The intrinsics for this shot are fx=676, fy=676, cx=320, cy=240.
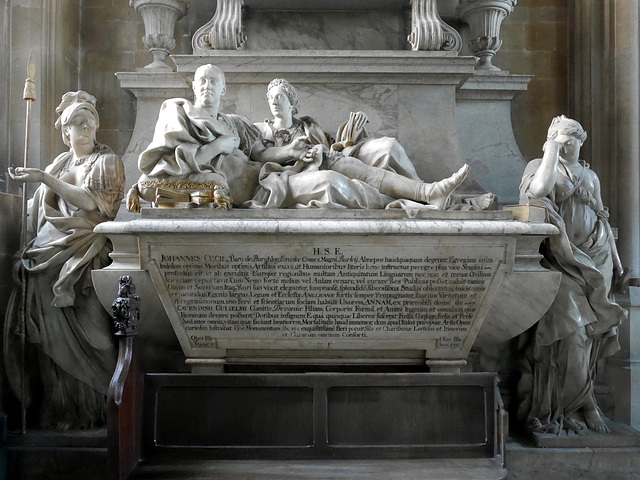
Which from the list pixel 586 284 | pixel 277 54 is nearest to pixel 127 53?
pixel 277 54

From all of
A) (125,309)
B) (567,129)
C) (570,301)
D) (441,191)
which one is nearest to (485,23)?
(567,129)

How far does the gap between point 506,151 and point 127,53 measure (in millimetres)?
3459

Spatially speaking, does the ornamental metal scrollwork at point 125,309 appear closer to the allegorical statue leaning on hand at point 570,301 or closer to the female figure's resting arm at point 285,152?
the female figure's resting arm at point 285,152

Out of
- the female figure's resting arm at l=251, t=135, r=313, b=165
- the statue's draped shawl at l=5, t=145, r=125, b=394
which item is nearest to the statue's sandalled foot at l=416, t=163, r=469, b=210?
the female figure's resting arm at l=251, t=135, r=313, b=165

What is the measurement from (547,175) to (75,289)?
3.09 m

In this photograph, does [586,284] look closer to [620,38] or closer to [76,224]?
[620,38]

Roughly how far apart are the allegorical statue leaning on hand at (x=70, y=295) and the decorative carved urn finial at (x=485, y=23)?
3047mm

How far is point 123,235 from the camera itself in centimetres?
404

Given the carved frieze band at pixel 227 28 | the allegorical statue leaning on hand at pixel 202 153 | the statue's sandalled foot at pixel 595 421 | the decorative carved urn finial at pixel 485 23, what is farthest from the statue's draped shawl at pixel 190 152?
the statue's sandalled foot at pixel 595 421

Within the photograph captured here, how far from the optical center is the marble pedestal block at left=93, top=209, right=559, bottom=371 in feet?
12.8

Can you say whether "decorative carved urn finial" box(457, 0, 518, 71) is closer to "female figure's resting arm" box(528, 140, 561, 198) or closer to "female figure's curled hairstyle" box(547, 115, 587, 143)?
"female figure's curled hairstyle" box(547, 115, 587, 143)

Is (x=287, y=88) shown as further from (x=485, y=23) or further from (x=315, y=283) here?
(x=485, y=23)

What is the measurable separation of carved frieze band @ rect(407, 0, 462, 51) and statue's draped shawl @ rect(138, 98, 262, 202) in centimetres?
168

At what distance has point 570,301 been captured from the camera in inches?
172
